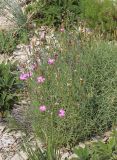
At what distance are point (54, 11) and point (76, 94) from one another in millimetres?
2641

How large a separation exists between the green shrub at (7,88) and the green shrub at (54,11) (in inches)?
64.3

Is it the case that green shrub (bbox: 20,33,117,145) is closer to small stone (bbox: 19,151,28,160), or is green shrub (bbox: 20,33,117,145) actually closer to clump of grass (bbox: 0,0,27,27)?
small stone (bbox: 19,151,28,160)

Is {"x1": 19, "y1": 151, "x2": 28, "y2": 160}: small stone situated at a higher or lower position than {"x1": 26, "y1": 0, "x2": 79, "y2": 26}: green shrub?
lower

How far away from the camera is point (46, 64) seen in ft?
15.1

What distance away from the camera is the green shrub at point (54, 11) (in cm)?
652

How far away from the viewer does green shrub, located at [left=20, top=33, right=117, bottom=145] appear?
4086 millimetres

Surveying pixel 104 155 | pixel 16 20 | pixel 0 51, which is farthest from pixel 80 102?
pixel 16 20

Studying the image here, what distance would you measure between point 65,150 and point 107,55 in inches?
42.7

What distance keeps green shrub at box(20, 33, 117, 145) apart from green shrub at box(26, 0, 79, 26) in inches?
76.4

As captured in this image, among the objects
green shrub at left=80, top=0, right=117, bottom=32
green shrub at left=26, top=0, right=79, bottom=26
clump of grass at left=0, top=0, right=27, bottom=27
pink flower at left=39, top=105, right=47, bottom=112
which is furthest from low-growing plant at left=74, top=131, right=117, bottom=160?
clump of grass at left=0, top=0, right=27, bottom=27

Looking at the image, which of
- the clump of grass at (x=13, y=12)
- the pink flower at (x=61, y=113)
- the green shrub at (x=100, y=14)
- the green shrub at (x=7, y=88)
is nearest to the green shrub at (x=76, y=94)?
the pink flower at (x=61, y=113)

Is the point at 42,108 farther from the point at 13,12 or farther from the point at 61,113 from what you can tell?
the point at 13,12

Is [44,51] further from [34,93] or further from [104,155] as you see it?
[104,155]

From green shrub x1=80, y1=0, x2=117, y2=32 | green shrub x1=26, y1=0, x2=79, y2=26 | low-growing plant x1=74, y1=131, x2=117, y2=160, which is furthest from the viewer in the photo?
green shrub x1=26, y1=0, x2=79, y2=26
